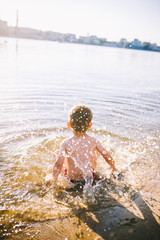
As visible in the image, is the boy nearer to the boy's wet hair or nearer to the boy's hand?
the boy's wet hair

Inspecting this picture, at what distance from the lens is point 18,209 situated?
8.53ft

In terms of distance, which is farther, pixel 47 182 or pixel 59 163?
pixel 47 182

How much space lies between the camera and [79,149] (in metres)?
3.01

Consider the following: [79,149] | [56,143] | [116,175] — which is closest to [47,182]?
[79,149]

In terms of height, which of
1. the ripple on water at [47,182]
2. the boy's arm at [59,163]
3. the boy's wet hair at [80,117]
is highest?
the boy's wet hair at [80,117]

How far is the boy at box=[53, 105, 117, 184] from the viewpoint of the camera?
293 centimetres

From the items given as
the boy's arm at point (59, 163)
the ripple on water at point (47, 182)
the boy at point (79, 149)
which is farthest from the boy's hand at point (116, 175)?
the boy's arm at point (59, 163)

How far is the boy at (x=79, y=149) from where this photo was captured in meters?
2.93

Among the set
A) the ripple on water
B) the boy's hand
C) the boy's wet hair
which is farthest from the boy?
the boy's hand

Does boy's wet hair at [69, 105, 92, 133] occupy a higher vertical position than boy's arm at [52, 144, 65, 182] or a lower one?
higher

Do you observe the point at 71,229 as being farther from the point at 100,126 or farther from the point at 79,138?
the point at 100,126

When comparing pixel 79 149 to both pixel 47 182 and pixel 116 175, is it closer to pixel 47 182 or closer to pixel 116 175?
pixel 47 182

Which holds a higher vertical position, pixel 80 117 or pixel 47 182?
pixel 80 117

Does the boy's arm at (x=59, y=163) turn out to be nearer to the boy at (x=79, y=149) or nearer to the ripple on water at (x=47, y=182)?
the boy at (x=79, y=149)
